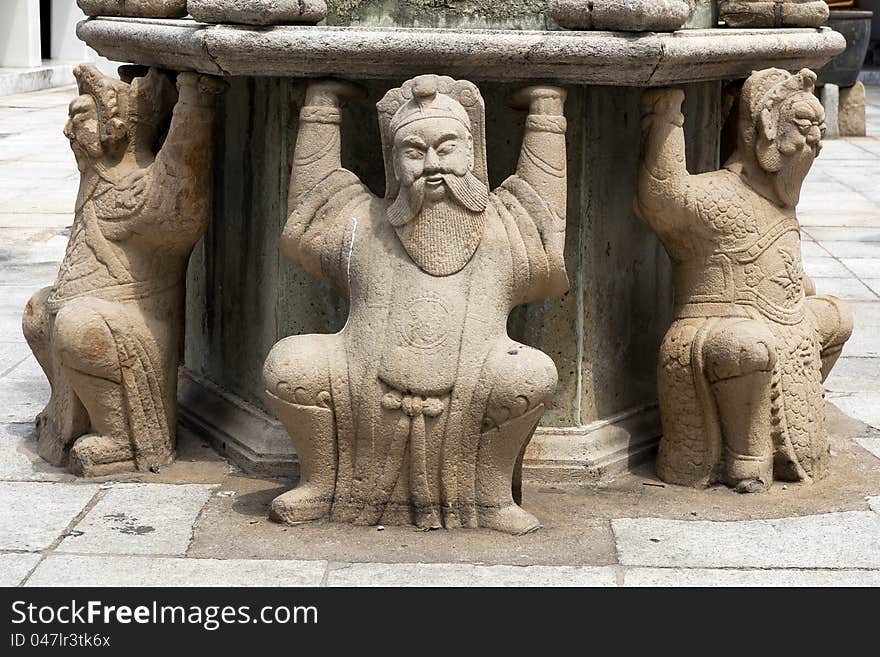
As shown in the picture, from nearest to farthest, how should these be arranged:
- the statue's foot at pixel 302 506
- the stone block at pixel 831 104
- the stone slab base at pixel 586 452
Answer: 1. the statue's foot at pixel 302 506
2. the stone slab base at pixel 586 452
3. the stone block at pixel 831 104

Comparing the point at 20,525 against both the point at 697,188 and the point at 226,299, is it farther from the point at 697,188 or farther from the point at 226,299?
the point at 697,188

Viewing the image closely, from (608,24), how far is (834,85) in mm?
11927

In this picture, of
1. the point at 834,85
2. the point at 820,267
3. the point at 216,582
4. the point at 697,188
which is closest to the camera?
the point at 216,582

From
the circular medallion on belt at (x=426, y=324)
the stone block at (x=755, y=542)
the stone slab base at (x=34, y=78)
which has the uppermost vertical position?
the circular medallion on belt at (x=426, y=324)

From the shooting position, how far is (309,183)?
4695 millimetres

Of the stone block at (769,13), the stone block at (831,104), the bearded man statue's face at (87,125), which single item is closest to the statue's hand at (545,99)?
the stone block at (769,13)

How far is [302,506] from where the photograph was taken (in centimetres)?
457

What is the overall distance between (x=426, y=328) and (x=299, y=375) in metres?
0.40

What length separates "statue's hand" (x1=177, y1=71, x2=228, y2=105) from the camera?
16.2ft

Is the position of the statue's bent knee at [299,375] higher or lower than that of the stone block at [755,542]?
higher

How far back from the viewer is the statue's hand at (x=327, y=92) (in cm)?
469

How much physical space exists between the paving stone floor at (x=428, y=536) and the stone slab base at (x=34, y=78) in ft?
48.4

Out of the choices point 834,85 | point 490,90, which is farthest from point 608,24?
point 834,85

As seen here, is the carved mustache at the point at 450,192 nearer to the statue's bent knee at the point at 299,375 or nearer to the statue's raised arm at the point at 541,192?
the statue's raised arm at the point at 541,192
